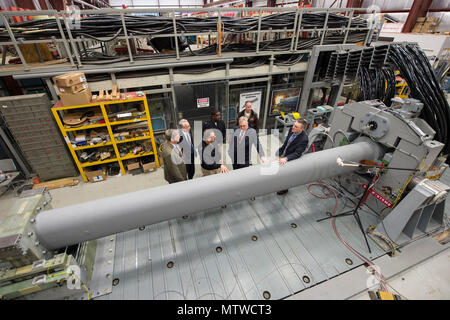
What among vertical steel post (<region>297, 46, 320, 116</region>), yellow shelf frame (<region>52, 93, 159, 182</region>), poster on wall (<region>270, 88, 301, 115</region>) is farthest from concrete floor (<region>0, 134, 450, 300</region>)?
poster on wall (<region>270, 88, 301, 115</region>)

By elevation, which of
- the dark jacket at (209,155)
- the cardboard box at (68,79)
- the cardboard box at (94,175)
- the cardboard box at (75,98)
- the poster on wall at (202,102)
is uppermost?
the cardboard box at (68,79)

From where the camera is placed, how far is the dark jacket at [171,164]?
2799 millimetres

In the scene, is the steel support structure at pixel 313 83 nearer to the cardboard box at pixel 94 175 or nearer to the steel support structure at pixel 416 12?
the cardboard box at pixel 94 175

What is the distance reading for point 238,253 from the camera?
2.49m

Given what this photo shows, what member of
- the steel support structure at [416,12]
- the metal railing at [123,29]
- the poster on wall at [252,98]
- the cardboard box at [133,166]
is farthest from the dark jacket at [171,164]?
the steel support structure at [416,12]

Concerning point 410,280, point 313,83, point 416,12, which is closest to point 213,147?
point 410,280

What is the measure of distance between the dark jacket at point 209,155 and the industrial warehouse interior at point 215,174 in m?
0.02

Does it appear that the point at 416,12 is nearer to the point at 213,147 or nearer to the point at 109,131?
the point at 213,147

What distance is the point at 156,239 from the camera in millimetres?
2637

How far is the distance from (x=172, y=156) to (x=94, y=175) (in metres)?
2.34

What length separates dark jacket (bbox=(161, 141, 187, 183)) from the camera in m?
2.80

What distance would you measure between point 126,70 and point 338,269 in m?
4.46

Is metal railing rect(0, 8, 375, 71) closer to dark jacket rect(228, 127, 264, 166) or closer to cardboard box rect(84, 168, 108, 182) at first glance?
cardboard box rect(84, 168, 108, 182)

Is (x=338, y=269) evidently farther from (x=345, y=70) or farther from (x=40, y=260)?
(x=345, y=70)
